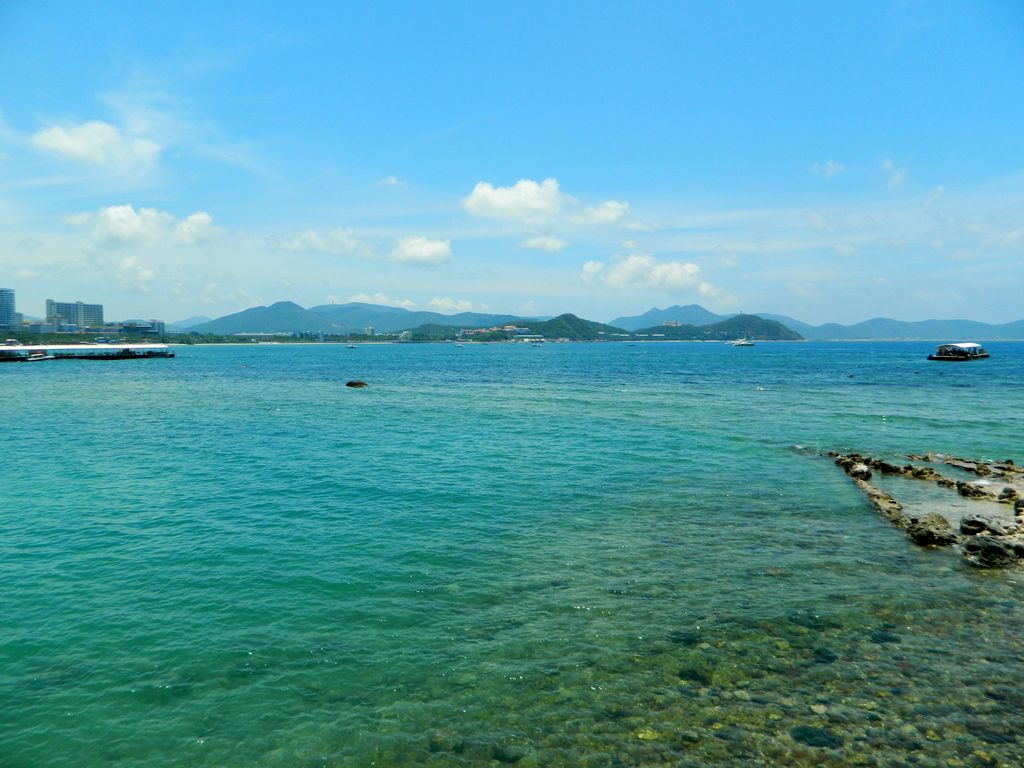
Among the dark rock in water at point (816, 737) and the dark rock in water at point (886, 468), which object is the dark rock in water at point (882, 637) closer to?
the dark rock in water at point (816, 737)

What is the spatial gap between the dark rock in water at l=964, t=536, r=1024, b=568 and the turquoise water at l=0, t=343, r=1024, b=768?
0.74 metres

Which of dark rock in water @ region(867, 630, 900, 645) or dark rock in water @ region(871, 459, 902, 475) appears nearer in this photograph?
dark rock in water @ region(867, 630, 900, 645)

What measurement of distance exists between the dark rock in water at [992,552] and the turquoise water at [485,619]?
74 cm

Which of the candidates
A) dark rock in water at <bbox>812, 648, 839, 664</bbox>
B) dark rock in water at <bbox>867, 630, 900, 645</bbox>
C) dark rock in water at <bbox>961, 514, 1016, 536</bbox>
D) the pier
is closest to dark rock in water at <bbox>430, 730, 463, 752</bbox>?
dark rock in water at <bbox>812, 648, 839, 664</bbox>

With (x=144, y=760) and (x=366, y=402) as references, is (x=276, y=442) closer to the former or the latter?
(x=366, y=402)

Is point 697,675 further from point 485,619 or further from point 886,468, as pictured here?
point 886,468

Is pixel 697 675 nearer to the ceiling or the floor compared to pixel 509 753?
nearer to the ceiling

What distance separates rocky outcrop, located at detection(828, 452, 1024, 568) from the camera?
730 inches

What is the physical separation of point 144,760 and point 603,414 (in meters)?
47.5

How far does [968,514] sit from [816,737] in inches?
740

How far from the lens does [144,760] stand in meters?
10.2

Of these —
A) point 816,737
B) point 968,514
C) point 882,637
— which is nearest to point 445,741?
point 816,737

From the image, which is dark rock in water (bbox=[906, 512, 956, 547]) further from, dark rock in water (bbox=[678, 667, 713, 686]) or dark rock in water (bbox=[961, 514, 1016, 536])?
dark rock in water (bbox=[678, 667, 713, 686])

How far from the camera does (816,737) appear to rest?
10.5 m
